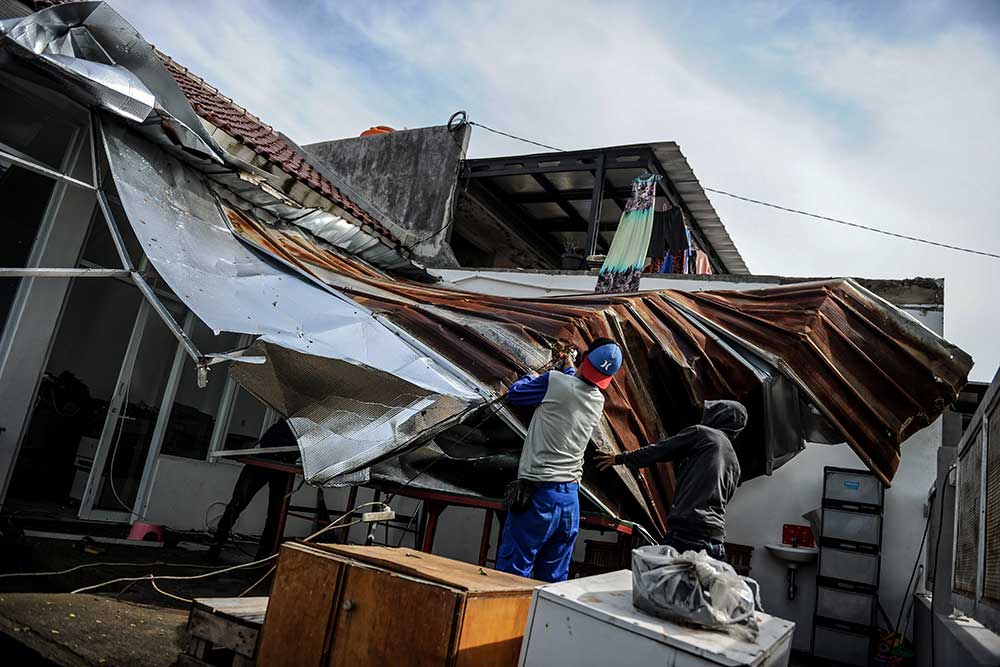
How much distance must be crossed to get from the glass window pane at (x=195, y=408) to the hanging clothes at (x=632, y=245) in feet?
14.6

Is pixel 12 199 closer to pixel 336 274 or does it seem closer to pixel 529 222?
pixel 336 274

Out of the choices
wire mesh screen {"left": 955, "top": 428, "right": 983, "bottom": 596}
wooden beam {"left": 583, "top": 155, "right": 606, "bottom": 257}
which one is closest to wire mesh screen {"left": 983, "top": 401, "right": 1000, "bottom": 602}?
wire mesh screen {"left": 955, "top": 428, "right": 983, "bottom": 596}

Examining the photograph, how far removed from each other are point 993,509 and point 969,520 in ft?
2.61

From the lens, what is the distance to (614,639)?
6.25ft

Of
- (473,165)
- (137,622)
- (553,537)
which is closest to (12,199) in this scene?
(137,622)

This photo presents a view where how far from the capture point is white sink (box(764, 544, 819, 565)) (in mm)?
6652

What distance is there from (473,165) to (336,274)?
5.91 meters

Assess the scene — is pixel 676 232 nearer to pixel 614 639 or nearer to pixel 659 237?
pixel 659 237

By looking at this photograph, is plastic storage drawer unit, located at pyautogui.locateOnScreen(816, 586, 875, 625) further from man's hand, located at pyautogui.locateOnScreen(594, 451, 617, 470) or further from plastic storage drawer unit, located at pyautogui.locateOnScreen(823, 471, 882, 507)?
man's hand, located at pyautogui.locateOnScreen(594, 451, 617, 470)

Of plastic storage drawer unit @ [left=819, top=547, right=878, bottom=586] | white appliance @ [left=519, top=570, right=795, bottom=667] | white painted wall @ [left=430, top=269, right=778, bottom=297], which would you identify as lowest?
white appliance @ [left=519, top=570, right=795, bottom=667]

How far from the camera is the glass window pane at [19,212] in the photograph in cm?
502

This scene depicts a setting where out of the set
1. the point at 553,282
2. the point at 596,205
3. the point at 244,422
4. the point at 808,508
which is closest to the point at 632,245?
the point at 553,282

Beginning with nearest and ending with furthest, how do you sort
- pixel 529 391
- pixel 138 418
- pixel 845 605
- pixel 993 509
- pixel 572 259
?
pixel 993 509, pixel 529 391, pixel 138 418, pixel 845 605, pixel 572 259

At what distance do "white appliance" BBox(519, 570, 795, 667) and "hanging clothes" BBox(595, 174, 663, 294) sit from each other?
239 inches
